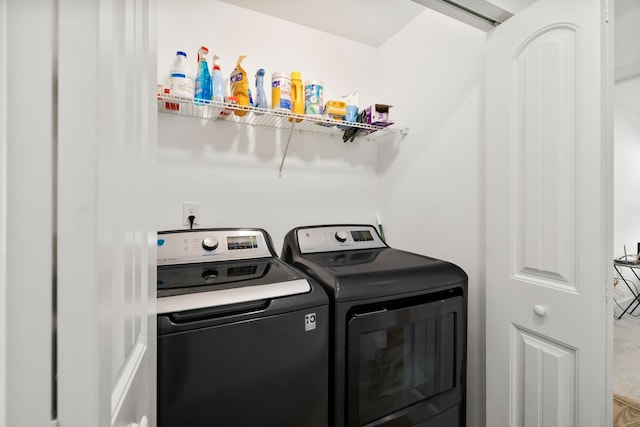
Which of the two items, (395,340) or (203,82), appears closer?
(395,340)

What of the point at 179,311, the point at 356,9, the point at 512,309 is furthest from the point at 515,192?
the point at 356,9

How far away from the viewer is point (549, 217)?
1.01 meters

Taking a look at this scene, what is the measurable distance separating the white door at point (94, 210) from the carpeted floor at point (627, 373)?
2.69 metres

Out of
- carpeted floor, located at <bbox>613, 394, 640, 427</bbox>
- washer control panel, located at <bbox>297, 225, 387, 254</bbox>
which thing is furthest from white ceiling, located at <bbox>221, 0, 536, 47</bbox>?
carpeted floor, located at <bbox>613, 394, 640, 427</bbox>

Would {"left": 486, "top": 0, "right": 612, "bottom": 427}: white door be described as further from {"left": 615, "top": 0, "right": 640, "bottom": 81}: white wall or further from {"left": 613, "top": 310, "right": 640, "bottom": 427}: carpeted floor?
{"left": 613, "top": 310, "right": 640, "bottom": 427}: carpeted floor

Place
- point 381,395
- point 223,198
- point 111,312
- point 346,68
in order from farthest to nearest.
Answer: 1. point 346,68
2. point 223,198
3. point 381,395
4. point 111,312

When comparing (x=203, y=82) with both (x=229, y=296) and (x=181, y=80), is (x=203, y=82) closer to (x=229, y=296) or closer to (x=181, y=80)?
(x=181, y=80)

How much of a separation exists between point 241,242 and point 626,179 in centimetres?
453

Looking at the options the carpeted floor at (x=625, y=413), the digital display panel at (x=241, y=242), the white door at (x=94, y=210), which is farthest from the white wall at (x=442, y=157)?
the white door at (x=94, y=210)

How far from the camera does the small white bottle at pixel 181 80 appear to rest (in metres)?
1.30

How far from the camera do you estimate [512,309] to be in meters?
1.14

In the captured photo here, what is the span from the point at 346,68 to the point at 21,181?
6.70ft

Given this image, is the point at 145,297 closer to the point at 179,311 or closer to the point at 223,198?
the point at 179,311

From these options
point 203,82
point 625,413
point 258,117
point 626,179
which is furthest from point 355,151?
point 626,179
